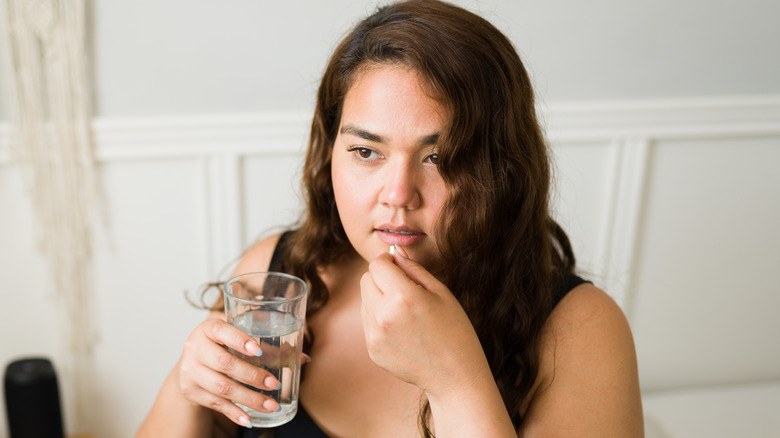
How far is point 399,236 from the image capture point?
1014mm

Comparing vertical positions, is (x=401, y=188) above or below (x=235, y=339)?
above

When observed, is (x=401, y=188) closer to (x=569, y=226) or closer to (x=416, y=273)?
(x=416, y=273)

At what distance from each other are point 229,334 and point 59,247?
1221mm

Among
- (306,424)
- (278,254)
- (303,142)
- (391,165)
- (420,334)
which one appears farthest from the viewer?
(303,142)

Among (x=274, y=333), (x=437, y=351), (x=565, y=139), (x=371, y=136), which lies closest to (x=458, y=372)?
(x=437, y=351)

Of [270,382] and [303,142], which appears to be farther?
[303,142]

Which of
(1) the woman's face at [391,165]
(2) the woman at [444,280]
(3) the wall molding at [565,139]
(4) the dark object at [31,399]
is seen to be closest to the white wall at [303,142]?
(3) the wall molding at [565,139]

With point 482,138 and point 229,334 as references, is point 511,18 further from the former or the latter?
point 229,334

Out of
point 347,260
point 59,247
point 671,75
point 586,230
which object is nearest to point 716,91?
point 671,75

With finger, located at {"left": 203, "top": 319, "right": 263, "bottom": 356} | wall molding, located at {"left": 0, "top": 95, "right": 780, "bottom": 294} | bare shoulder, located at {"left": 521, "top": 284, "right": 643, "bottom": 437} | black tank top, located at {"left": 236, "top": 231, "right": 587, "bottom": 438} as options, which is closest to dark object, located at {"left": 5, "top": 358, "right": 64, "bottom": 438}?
wall molding, located at {"left": 0, "top": 95, "right": 780, "bottom": 294}

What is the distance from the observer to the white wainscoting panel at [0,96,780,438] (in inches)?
75.8

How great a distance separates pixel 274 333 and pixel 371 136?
31cm

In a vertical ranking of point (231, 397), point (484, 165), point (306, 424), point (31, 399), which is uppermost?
point (484, 165)

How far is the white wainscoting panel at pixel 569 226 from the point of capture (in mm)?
1925
